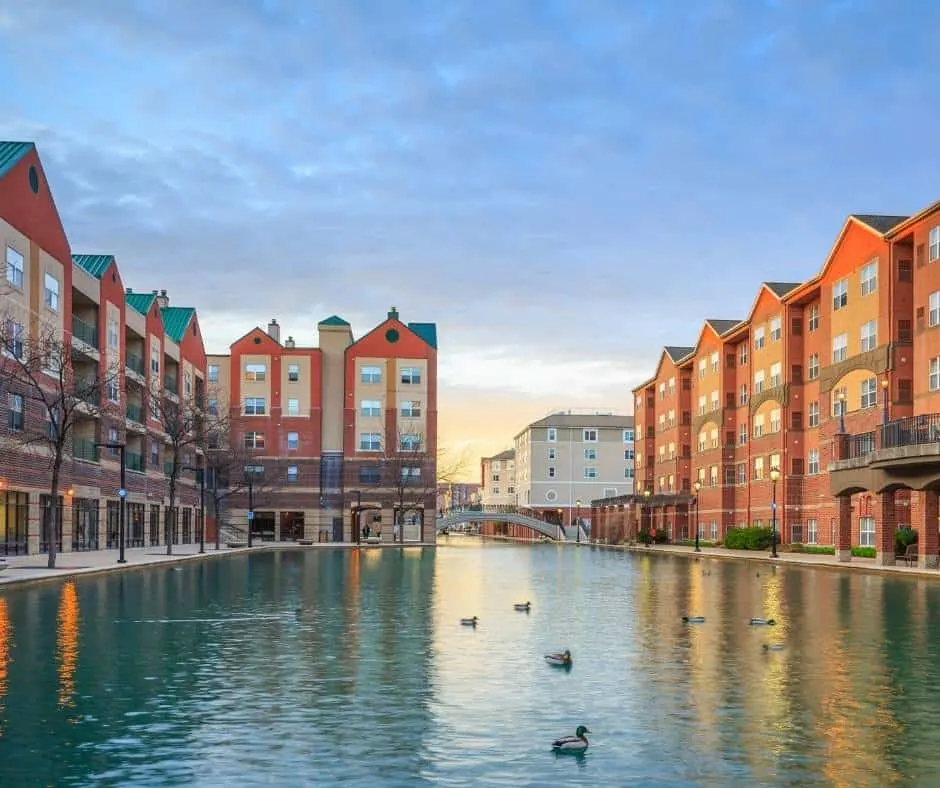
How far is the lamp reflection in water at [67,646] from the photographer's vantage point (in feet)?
49.3

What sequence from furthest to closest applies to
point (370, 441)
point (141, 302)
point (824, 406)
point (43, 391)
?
point (370, 441)
point (141, 302)
point (824, 406)
point (43, 391)

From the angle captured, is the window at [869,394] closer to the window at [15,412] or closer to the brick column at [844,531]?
the brick column at [844,531]

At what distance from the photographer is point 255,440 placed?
105 m

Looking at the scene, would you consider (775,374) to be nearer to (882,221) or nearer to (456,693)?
(882,221)

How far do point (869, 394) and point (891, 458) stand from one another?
15994mm

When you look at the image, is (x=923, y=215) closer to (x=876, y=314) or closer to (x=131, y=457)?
(x=876, y=314)

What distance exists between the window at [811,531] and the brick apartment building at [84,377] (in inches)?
1523

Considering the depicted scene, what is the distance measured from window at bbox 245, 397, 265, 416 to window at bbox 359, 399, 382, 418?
9144 millimetres

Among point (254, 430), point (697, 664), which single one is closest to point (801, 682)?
point (697, 664)

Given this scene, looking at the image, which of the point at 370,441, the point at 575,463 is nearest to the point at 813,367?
the point at 370,441

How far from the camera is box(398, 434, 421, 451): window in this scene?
102 meters

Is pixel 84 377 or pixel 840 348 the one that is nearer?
pixel 84 377

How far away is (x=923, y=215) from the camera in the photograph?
185 feet

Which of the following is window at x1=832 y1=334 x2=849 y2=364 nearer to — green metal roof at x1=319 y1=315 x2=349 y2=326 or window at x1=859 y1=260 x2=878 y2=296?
window at x1=859 y1=260 x2=878 y2=296
